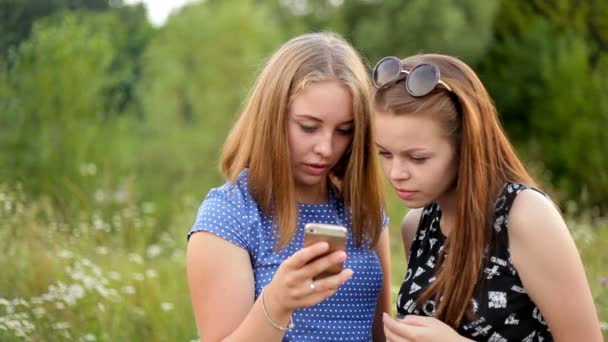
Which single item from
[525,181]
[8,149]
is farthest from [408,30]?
[525,181]

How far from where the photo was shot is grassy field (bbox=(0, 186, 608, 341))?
441cm

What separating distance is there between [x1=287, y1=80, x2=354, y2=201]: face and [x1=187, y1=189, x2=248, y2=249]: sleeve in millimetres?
247

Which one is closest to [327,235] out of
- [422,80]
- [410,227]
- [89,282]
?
[422,80]

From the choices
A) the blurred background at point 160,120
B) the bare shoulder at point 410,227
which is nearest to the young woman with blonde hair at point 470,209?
the bare shoulder at point 410,227

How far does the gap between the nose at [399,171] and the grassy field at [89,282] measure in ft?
4.31

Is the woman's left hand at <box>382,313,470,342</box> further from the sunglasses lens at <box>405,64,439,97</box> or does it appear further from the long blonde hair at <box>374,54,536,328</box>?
the sunglasses lens at <box>405,64,439,97</box>

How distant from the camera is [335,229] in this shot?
2299 mm

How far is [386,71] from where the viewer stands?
9.24ft

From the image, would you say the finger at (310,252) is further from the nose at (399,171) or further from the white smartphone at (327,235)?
the nose at (399,171)

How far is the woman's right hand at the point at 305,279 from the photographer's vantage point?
2.32 meters

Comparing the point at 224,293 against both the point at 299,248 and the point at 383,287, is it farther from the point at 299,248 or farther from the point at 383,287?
the point at 383,287

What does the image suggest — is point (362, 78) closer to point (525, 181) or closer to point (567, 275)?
point (525, 181)

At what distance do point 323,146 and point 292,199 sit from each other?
0.21 metres

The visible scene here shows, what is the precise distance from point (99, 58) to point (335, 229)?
31.3 ft
